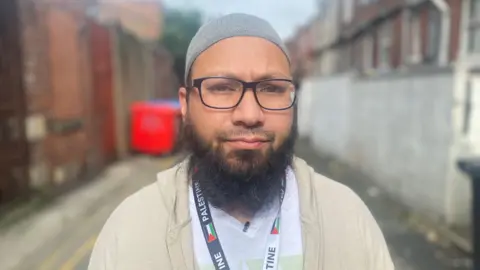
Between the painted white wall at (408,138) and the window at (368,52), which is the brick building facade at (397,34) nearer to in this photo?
the window at (368,52)

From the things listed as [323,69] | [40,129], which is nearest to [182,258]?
[40,129]

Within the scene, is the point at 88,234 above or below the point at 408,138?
below

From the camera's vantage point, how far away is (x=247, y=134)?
1435 mm

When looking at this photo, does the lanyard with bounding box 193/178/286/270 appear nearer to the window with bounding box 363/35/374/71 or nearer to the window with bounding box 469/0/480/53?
the window with bounding box 469/0/480/53

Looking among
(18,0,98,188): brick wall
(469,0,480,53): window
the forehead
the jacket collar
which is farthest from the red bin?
the forehead

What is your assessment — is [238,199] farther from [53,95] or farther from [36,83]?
[53,95]

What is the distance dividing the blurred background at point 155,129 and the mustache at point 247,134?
0.63 metres

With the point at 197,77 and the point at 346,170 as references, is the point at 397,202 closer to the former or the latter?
the point at 346,170

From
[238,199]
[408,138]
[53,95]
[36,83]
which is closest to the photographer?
[238,199]

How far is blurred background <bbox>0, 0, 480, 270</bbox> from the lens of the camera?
20.1 feet

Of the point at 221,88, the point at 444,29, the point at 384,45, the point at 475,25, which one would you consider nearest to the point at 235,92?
the point at 221,88

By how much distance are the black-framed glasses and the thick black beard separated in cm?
12

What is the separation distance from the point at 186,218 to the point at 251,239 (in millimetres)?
191

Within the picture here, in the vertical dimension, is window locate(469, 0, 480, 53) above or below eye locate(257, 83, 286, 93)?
above
